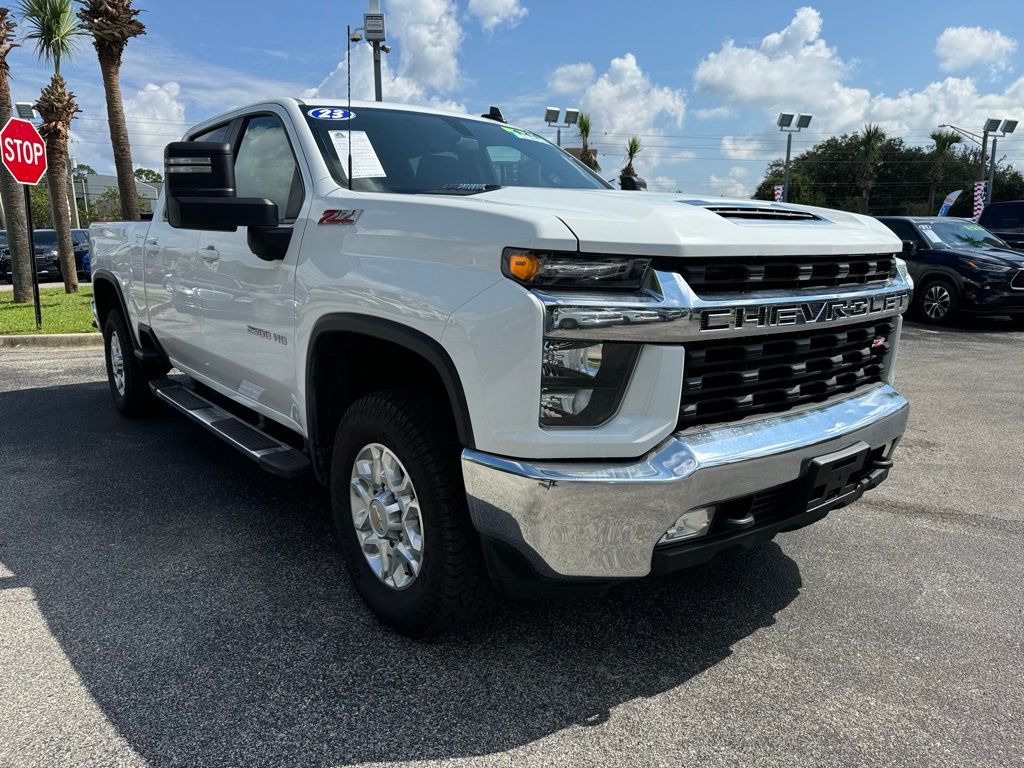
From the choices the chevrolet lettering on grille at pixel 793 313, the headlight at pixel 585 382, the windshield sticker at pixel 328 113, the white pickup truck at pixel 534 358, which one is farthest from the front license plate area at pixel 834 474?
the windshield sticker at pixel 328 113

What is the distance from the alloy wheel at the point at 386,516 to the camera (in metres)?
2.61

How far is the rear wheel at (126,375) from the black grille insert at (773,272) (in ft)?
15.0

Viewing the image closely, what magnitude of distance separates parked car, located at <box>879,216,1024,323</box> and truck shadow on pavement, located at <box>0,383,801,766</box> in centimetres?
939

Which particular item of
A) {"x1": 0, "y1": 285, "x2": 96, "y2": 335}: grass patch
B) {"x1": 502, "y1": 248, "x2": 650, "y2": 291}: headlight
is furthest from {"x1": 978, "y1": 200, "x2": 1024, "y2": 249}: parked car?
{"x1": 0, "y1": 285, "x2": 96, "y2": 335}: grass patch

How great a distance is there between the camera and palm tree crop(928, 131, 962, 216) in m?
51.9

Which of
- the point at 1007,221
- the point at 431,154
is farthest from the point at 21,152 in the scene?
the point at 1007,221

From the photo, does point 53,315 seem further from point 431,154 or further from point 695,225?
point 695,225

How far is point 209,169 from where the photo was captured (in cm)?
287

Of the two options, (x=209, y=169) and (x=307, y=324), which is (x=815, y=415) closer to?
(x=307, y=324)

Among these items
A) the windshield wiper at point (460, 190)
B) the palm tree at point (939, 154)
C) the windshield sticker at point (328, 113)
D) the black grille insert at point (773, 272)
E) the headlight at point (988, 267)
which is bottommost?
the headlight at point (988, 267)

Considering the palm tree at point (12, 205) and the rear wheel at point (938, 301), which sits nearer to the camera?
the rear wheel at point (938, 301)

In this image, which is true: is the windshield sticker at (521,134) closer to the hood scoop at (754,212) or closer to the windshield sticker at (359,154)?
the windshield sticker at (359,154)

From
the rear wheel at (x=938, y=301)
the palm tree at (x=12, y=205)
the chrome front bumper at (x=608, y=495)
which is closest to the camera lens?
the chrome front bumper at (x=608, y=495)

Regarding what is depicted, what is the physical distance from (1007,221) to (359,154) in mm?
14668
